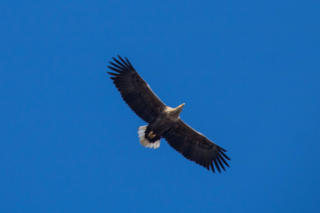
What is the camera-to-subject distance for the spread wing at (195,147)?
73.7ft

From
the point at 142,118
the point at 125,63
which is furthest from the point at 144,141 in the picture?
the point at 125,63

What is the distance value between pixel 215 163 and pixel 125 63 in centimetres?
381

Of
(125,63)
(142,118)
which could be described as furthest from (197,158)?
(125,63)

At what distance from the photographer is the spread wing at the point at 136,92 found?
22094 millimetres

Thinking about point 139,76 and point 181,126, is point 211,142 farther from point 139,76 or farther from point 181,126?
point 139,76

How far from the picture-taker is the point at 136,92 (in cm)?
2220

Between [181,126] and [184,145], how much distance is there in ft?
1.81

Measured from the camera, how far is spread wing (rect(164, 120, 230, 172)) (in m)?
22.5

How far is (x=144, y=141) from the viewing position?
2272 cm

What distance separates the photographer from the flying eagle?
22125mm

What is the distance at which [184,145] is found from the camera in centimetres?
2253

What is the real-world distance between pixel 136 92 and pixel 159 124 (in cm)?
110

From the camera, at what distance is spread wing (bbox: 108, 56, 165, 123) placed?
72.5ft

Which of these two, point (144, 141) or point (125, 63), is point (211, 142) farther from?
point (125, 63)
